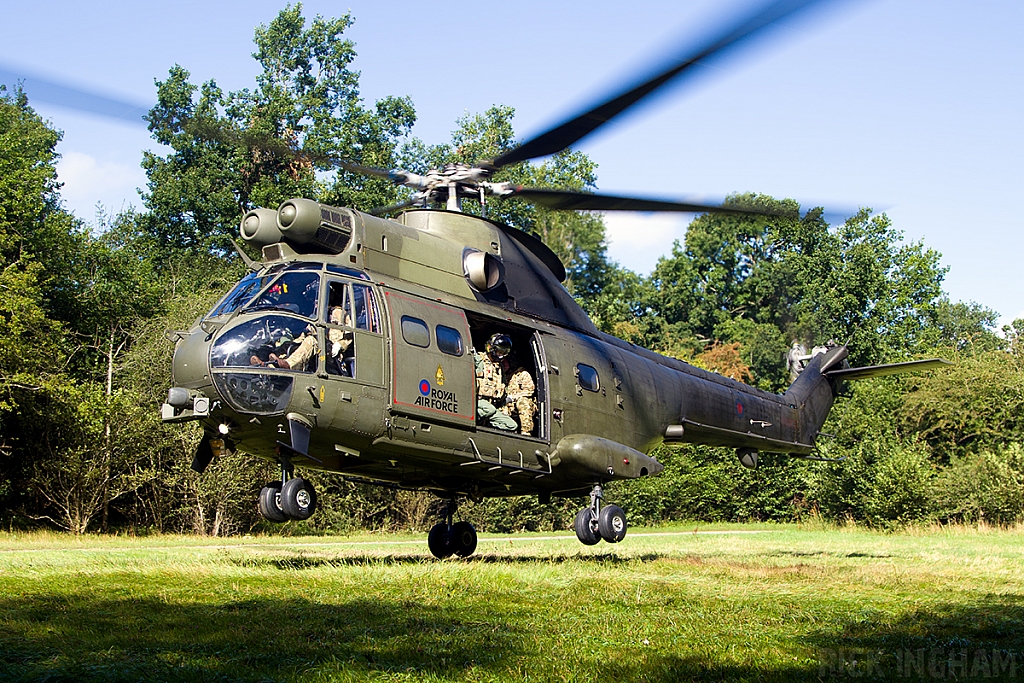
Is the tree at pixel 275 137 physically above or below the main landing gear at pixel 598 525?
above

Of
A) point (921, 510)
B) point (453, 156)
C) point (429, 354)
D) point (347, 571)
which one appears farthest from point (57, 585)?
point (453, 156)

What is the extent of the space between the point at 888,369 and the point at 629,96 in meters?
11.7

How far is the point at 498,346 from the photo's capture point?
1330cm

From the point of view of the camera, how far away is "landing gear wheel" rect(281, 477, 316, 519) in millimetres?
11039

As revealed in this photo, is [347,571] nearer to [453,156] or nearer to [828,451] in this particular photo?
[828,451]

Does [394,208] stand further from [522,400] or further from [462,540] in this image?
[462,540]

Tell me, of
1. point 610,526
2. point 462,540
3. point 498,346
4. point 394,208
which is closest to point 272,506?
point 498,346

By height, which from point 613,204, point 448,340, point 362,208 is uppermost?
point 362,208

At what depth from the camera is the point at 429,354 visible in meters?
12.1

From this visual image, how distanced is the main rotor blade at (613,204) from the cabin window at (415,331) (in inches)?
101

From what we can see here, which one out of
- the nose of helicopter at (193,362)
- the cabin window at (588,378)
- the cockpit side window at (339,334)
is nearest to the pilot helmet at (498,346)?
the cabin window at (588,378)

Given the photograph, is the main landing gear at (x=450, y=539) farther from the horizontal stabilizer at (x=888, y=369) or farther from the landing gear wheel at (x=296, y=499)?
the horizontal stabilizer at (x=888, y=369)

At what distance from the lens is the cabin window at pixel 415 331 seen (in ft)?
38.9

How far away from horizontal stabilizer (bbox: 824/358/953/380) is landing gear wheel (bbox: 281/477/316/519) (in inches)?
435
